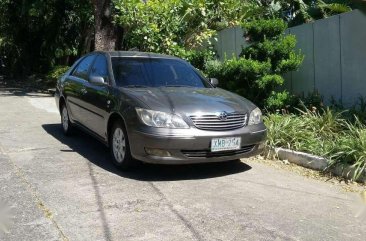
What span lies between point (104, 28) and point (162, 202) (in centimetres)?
964

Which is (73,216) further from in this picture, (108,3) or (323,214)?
(108,3)

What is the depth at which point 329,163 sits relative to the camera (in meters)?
6.19

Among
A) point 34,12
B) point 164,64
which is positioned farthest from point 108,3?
point 164,64

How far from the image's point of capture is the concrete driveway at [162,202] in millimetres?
4246

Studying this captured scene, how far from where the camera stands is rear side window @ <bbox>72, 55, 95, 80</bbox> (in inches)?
300

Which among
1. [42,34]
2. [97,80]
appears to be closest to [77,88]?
[97,80]

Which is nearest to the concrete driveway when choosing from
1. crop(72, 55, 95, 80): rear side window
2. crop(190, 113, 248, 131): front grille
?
crop(190, 113, 248, 131): front grille

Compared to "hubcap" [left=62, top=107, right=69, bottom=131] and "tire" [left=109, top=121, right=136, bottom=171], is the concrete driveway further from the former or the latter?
"hubcap" [left=62, top=107, right=69, bottom=131]

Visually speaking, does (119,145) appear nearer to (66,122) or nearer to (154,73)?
(154,73)

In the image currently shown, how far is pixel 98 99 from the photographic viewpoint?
659 cm

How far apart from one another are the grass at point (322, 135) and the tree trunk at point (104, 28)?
23.7 ft

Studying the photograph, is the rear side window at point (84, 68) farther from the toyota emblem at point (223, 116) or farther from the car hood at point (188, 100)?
the toyota emblem at point (223, 116)

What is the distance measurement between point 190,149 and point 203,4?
7.35 metres

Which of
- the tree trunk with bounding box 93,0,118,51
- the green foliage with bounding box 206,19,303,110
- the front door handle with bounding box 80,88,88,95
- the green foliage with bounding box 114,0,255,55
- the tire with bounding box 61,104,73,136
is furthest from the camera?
the tree trunk with bounding box 93,0,118,51
